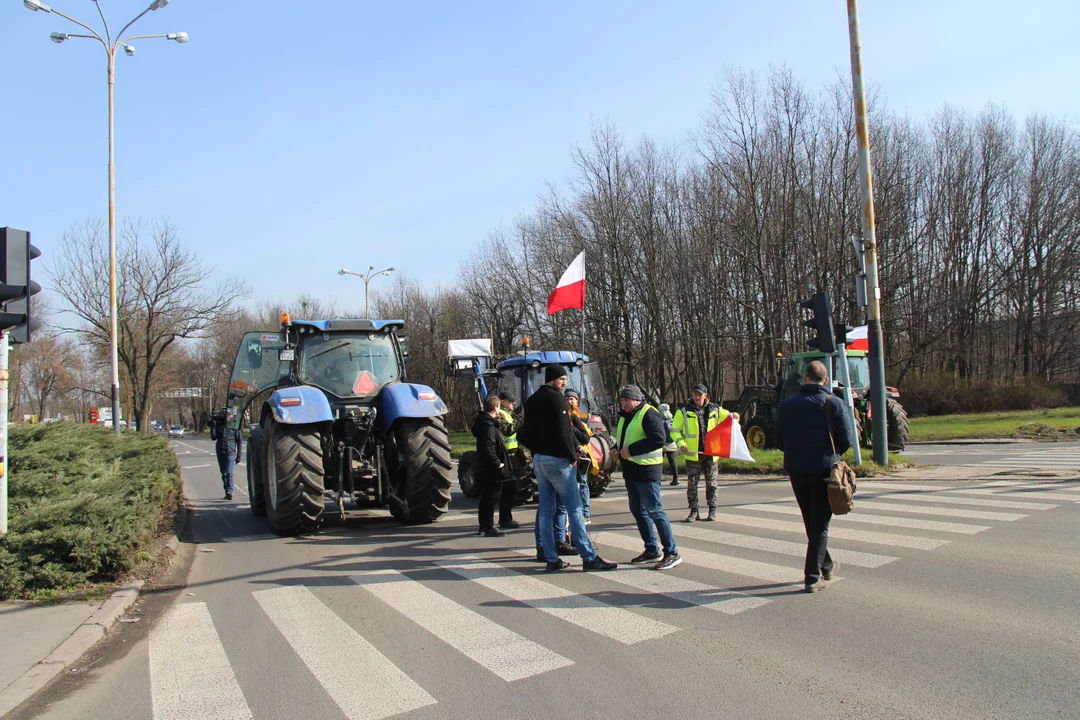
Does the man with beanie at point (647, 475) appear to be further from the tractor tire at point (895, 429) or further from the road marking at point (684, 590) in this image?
the tractor tire at point (895, 429)

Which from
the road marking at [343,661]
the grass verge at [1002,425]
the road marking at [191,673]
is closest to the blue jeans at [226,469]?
the road marking at [343,661]

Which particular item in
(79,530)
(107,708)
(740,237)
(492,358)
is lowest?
(107,708)

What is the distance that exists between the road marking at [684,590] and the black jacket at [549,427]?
3.88 feet

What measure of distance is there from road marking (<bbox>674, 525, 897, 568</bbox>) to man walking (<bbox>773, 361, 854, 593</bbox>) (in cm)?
88

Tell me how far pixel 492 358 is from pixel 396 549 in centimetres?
663

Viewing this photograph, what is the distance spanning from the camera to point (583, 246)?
115 ft

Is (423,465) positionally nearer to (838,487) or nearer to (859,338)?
(838,487)

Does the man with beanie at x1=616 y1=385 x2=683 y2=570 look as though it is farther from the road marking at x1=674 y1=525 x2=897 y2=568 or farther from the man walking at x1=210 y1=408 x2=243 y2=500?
the man walking at x1=210 y1=408 x2=243 y2=500

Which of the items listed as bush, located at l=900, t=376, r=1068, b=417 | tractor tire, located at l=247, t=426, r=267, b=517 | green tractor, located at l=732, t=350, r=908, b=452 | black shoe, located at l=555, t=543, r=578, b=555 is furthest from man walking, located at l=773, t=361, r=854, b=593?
bush, located at l=900, t=376, r=1068, b=417

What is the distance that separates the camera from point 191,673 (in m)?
4.96

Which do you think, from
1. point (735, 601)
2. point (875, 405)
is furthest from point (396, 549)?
point (875, 405)

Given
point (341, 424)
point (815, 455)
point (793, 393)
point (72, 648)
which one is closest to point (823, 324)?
point (793, 393)

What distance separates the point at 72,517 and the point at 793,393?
1555 centimetres

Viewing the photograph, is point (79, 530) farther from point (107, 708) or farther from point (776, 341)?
point (776, 341)
